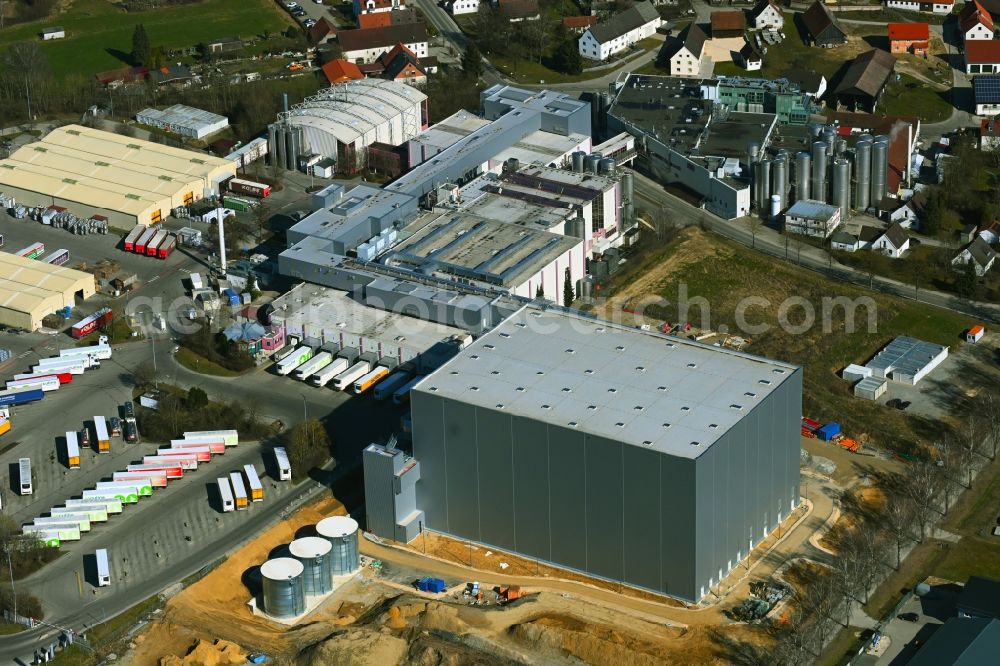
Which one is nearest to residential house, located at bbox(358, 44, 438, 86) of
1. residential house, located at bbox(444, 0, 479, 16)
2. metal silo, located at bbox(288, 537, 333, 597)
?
residential house, located at bbox(444, 0, 479, 16)

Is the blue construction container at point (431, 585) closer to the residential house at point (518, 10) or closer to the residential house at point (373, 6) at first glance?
the residential house at point (518, 10)

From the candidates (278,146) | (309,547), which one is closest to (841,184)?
(278,146)

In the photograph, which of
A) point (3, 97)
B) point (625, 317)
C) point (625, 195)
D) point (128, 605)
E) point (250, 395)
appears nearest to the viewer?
point (128, 605)

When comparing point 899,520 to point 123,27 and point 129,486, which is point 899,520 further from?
point 123,27

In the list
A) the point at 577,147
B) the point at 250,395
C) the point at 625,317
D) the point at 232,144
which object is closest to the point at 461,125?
the point at 577,147

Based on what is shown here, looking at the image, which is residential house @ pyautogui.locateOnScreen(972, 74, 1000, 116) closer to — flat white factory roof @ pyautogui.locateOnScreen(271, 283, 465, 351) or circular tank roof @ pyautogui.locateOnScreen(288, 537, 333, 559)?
flat white factory roof @ pyautogui.locateOnScreen(271, 283, 465, 351)

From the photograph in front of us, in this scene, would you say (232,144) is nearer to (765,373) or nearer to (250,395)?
(250,395)
